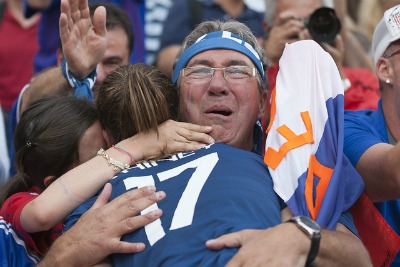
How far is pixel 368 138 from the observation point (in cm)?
403

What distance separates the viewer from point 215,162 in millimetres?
3574

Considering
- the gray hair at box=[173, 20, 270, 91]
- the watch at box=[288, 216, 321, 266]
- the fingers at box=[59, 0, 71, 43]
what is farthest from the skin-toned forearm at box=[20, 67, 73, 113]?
the watch at box=[288, 216, 321, 266]

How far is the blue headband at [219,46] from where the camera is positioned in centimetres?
407

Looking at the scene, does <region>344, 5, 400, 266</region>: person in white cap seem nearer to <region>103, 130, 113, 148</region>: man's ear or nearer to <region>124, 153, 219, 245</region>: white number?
<region>124, 153, 219, 245</region>: white number

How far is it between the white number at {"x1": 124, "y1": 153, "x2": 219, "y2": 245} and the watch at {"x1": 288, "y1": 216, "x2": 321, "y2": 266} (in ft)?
1.42

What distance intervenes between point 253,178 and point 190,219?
34 centimetres

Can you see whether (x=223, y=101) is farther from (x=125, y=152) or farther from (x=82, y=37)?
(x=82, y=37)

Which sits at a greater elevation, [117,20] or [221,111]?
[117,20]

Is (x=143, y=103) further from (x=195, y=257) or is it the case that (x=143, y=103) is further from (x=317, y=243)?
(x=317, y=243)

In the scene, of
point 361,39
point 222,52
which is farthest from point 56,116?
point 361,39

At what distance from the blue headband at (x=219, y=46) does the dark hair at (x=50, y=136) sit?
1.63 feet

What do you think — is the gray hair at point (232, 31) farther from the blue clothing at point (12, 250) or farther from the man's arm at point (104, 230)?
the blue clothing at point (12, 250)

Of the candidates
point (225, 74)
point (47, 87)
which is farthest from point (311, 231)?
point (47, 87)

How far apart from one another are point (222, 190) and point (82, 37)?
1450 millimetres
